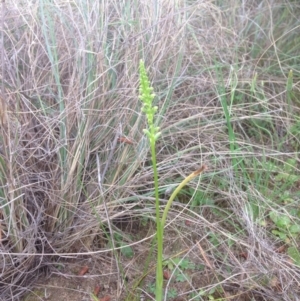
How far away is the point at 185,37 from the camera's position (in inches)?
69.8

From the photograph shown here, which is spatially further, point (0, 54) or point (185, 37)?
point (185, 37)

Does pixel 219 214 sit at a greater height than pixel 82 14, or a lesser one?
lesser

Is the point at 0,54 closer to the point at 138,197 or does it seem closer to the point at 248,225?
the point at 138,197

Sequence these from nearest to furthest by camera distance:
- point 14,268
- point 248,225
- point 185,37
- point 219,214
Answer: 1. point 14,268
2. point 248,225
3. point 219,214
4. point 185,37

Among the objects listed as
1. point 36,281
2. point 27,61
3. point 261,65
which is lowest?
point 261,65

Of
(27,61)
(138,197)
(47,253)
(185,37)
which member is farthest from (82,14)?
(47,253)

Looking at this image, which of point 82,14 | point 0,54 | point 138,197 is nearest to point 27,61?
point 0,54

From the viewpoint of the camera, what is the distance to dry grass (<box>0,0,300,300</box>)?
1325 mm

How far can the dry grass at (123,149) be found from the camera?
1325mm

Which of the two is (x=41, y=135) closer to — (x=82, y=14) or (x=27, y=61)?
(x=27, y=61)

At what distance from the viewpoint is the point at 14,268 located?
1296 millimetres

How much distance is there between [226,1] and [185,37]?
514mm

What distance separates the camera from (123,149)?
4.91 feet

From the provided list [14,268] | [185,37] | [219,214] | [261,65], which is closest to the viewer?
[14,268]
